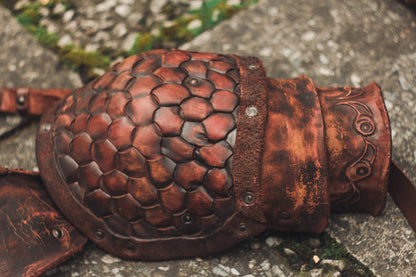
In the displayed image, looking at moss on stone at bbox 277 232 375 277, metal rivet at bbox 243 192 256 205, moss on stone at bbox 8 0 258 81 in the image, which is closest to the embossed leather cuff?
metal rivet at bbox 243 192 256 205

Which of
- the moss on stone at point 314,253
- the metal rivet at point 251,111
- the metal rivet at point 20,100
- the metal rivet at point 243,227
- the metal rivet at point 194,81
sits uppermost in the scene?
the metal rivet at point 194,81

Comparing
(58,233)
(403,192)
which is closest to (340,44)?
(403,192)

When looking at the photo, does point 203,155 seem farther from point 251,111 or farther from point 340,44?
point 340,44

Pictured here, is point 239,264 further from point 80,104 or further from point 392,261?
point 80,104

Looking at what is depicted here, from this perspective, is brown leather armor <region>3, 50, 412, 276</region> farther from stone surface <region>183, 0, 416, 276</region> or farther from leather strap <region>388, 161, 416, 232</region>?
stone surface <region>183, 0, 416, 276</region>

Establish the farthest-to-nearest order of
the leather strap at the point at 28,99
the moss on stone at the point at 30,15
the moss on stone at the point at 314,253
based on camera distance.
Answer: the moss on stone at the point at 30,15
the leather strap at the point at 28,99
the moss on stone at the point at 314,253

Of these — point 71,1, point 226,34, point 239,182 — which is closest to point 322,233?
point 239,182

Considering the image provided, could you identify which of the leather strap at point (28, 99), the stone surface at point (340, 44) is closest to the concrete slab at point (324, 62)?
the stone surface at point (340, 44)

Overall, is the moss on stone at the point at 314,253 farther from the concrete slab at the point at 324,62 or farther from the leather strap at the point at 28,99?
the leather strap at the point at 28,99
